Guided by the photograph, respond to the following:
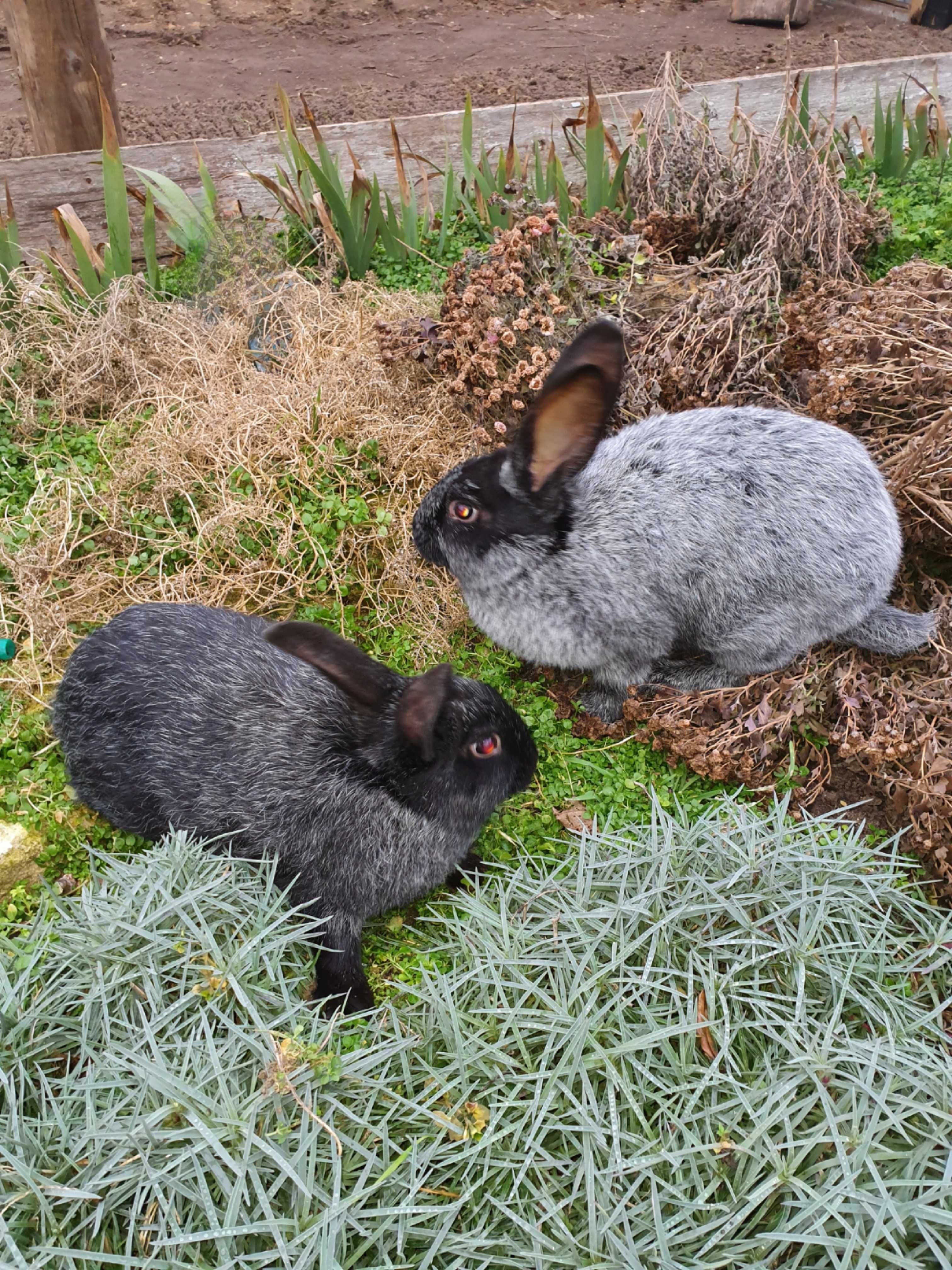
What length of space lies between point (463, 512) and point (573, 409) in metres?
0.58

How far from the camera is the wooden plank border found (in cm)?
573

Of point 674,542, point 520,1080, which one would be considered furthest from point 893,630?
point 520,1080

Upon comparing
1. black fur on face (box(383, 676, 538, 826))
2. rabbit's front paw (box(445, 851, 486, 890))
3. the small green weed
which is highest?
the small green weed

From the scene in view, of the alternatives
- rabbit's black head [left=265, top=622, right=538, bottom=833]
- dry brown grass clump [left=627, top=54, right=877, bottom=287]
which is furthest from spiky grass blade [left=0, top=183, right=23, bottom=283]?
rabbit's black head [left=265, top=622, right=538, bottom=833]

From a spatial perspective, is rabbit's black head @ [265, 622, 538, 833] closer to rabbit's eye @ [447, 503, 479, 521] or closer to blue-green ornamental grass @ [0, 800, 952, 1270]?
blue-green ornamental grass @ [0, 800, 952, 1270]

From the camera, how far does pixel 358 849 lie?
2.70 m

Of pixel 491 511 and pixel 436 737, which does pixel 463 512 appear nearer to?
pixel 491 511

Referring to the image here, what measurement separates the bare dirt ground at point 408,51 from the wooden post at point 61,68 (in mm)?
1999

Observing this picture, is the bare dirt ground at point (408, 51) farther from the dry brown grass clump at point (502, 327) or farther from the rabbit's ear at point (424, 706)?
the rabbit's ear at point (424, 706)

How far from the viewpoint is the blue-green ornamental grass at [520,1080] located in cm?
176

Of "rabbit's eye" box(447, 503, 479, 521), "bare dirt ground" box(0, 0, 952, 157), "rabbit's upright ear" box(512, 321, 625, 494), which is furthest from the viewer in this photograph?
"bare dirt ground" box(0, 0, 952, 157)

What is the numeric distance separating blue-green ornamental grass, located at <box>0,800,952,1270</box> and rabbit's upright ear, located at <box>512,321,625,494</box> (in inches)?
47.7

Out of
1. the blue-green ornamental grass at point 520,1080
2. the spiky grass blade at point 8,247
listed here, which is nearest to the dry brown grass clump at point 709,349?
the blue-green ornamental grass at point 520,1080

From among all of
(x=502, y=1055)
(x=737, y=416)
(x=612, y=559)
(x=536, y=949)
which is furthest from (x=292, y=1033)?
(x=737, y=416)
